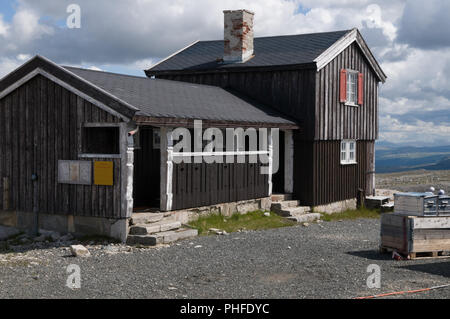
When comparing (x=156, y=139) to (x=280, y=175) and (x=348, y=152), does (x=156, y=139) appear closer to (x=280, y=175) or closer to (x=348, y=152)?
(x=280, y=175)

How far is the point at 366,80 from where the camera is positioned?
22.4m

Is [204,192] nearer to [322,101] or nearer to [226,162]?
[226,162]

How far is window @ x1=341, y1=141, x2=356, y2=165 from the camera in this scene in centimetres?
2123

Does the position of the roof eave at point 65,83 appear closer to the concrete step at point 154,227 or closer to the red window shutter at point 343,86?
the concrete step at point 154,227

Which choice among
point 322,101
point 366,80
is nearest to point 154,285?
point 322,101

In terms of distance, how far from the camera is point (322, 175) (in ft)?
64.4

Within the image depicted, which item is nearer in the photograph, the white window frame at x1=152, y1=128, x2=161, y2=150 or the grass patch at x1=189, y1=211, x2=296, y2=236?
the grass patch at x1=189, y1=211, x2=296, y2=236

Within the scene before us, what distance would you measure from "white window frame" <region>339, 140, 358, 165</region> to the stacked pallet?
30.1ft

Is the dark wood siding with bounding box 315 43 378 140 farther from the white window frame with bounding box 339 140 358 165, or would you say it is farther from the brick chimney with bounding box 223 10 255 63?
the brick chimney with bounding box 223 10 255 63

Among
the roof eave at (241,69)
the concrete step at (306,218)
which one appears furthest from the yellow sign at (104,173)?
the roof eave at (241,69)

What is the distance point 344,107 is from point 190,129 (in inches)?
278

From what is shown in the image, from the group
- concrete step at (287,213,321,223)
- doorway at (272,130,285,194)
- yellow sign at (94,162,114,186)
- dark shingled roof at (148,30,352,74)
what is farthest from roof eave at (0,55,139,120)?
doorway at (272,130,285,194)

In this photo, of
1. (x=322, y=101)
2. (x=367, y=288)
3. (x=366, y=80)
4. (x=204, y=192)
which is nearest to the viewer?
(x=367, y=288)

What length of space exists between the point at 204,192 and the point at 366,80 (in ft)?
32.4
